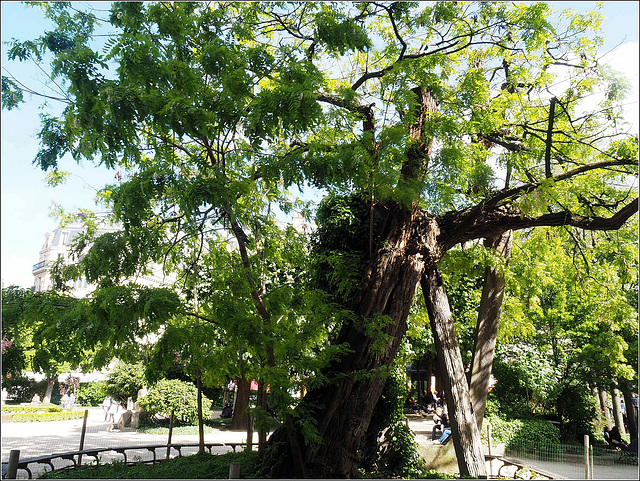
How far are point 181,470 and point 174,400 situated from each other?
9577mm

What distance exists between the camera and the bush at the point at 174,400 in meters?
16.6

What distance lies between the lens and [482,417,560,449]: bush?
13.8 m

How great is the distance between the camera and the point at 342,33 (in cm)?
576

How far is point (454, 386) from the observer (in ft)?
26.3

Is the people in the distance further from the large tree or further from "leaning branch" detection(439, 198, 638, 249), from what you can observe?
"leaning branch" detection(439, 198, 638, 249)

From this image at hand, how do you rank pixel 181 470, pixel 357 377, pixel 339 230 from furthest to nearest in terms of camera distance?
pixel 339 230, pixel 181 470, pixel 357 377

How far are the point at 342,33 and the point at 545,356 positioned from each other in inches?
561

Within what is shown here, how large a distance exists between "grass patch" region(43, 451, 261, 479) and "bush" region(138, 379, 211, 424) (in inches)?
321

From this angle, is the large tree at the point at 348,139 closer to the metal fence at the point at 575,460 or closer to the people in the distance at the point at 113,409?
the metal fence at the point at 575,460

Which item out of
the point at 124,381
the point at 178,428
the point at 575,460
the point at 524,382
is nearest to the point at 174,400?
the point at 178,428

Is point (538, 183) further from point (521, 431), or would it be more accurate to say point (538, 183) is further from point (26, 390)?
point (26, 390)

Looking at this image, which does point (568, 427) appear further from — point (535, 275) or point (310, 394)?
point (310, 394)

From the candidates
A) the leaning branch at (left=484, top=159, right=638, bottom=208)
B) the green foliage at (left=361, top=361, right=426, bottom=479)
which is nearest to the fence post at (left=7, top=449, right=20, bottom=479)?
the green foliage at (left=361, top=361, right=426, bottom=479)

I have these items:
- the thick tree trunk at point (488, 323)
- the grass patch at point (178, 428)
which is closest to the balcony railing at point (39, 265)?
the grass patch at point (178, 428)
